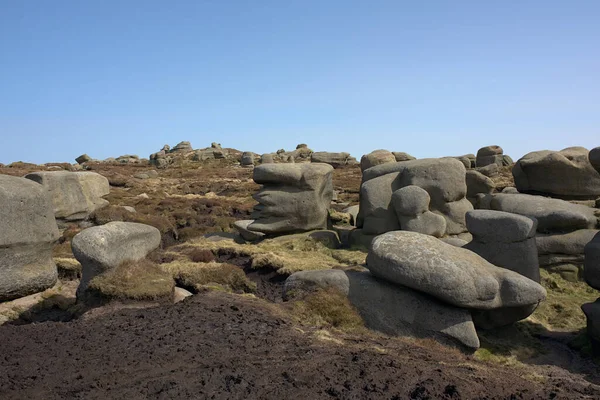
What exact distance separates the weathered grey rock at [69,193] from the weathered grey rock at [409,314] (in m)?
13.2

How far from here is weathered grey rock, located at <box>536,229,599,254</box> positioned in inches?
544

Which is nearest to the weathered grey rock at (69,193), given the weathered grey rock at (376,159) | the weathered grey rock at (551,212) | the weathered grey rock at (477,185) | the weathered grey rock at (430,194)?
the weathered grey rock at (430,194)

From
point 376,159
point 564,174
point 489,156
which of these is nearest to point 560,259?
point 564,174

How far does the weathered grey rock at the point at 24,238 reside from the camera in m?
10.7

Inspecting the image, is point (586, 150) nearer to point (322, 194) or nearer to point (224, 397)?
point (322, 194)

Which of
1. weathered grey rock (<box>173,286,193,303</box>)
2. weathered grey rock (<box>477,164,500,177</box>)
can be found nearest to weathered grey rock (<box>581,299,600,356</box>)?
weathered grey rock (<box>173,286,193,303</box>)

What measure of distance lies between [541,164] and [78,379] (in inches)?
645

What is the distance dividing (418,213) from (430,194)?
4.26ft

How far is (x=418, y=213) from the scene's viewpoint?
14805 millimetres

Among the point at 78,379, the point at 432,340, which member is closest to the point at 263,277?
the point at 432,340

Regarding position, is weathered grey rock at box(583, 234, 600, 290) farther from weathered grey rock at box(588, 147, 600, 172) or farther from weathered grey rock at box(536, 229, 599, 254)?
weathered grey rock at box(536, 229, 599, 254)

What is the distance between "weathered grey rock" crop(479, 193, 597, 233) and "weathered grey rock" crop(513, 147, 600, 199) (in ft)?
8.99

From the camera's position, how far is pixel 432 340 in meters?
9.19

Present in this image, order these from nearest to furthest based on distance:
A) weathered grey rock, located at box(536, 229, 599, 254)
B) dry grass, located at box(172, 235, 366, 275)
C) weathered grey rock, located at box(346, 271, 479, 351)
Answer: weathered grey rock, located at box(346, 271, 479, 351) → weathered grey rock, located at box(536, 229, 599, 254) → dry grass, located at box(172, 235, 366, 275)
